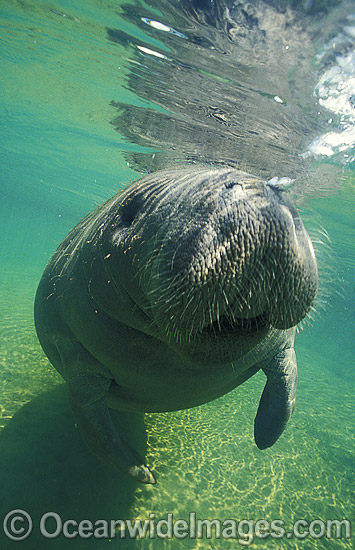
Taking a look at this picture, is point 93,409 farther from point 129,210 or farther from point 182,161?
point 182,161

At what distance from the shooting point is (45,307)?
3.94m

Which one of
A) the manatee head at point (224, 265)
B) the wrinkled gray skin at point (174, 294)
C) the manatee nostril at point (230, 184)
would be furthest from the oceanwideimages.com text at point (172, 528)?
the manatee nostril at point (230, 184)

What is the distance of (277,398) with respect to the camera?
4.09 m

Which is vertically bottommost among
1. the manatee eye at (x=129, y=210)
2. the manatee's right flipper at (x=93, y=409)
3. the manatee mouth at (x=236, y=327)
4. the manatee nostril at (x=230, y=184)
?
the manatee's right flipper at (x=93, y=409)

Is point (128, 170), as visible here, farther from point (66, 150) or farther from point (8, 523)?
point (8, 523)

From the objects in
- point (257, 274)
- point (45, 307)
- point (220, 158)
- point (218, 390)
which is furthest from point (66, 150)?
point (257, 274)

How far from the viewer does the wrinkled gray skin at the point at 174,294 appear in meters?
1.56

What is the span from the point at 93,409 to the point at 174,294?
6.15 ft

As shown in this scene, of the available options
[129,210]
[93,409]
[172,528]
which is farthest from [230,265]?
[172,528]

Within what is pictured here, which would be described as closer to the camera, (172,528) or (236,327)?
(236,327)

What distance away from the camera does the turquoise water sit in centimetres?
388

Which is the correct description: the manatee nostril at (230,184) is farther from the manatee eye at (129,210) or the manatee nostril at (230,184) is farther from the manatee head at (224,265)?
the manatee eye at (129,210)

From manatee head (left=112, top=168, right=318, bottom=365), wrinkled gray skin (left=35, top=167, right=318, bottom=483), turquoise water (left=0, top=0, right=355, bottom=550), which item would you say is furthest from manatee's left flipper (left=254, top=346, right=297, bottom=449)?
manatee head (left=112, top=168, right=318, bottom=365)

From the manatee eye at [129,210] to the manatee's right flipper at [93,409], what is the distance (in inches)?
50.9
